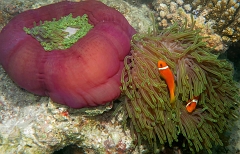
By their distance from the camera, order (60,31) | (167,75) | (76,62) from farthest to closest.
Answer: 1. (60,31)
2. (167,75)
3. (76,62)

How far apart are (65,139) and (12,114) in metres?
0.76

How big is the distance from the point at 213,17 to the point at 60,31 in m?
2.25

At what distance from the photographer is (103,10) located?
86.6 inches

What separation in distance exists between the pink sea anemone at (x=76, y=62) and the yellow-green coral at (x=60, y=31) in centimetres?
8

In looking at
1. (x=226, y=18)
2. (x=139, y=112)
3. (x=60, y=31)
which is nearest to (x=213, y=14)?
(x=226, y=18)

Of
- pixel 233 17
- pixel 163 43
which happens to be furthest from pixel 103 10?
pixel 233 17

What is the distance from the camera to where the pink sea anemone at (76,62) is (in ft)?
6.17

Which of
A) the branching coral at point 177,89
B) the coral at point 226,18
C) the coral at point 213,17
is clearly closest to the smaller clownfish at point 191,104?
the branching coral at point 177,89

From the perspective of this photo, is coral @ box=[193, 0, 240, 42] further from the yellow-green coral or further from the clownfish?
the yellow-green coral

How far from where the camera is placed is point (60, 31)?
2.09 meters

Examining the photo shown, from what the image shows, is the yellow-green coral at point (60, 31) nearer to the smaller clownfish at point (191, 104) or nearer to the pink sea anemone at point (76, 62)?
the pink sea anemone at point (76, 62)

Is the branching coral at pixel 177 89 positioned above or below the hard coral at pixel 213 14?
below

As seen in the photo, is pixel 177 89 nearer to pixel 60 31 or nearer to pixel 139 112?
pixel 139 112

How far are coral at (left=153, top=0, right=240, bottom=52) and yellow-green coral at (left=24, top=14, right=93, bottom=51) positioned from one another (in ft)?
4.90
